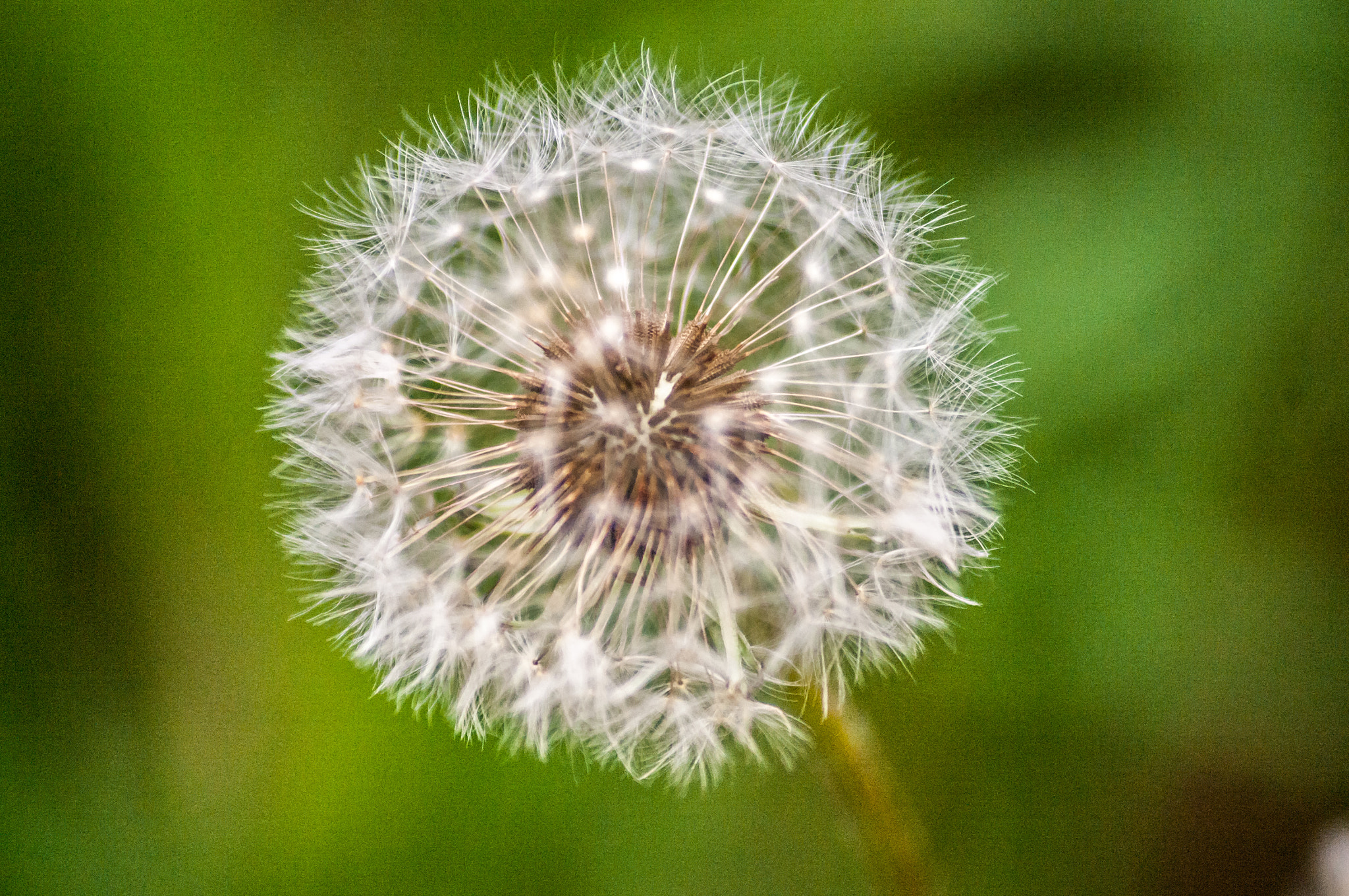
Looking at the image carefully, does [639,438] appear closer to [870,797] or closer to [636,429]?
[636,429]

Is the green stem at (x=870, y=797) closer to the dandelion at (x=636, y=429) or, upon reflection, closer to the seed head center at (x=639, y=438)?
the dandelion at (x=636, y=429)

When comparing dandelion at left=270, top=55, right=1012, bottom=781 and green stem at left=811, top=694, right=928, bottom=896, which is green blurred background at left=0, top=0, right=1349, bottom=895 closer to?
green stem at left=811, top=694, right=928, bottom=896

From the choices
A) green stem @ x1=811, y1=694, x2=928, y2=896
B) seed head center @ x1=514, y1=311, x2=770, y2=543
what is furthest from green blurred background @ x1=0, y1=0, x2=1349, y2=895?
seed head center @ x1=514, y1=311, x2=770, y2=543

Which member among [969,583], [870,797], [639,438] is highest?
[639,438]

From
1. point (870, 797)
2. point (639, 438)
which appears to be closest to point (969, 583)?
point (870, 797)

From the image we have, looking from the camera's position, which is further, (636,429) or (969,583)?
(969,583)

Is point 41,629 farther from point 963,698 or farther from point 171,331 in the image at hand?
point 963,698

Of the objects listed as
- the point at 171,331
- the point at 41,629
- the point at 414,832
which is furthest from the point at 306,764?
the point at 171,331
